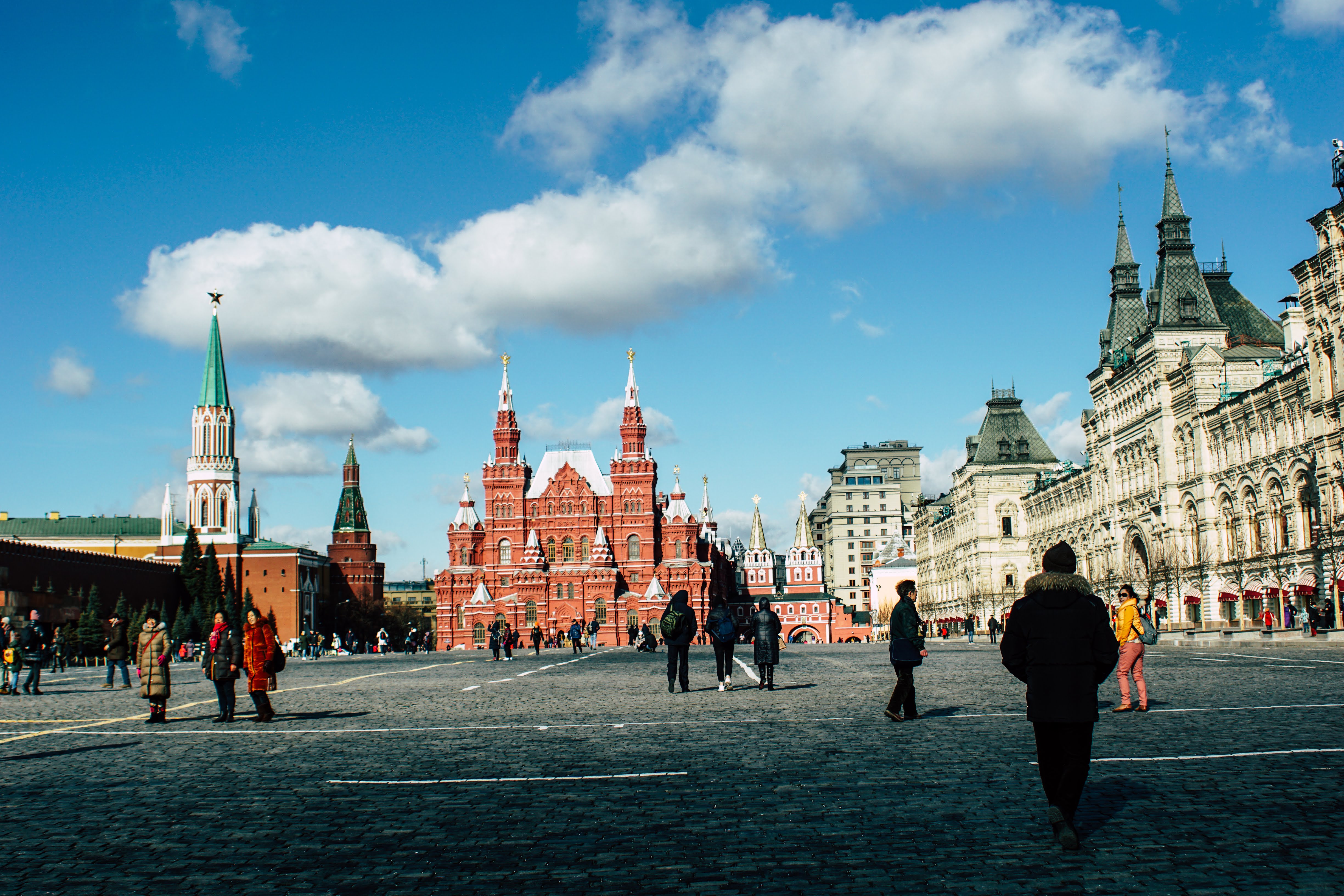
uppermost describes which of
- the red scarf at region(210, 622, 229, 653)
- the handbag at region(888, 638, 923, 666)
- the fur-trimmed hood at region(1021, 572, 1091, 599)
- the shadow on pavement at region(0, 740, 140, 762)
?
the fur-trimmed hood at region(1021, 572, 1091, 599)

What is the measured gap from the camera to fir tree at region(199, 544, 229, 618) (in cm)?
10375

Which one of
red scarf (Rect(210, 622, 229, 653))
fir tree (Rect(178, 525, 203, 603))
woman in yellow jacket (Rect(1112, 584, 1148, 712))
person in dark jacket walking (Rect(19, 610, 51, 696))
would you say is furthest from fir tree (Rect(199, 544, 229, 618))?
woman in yellow jacket (Rect(1112, 584, 1148, 712))

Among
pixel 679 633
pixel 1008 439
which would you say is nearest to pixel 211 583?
pixel 1008 439

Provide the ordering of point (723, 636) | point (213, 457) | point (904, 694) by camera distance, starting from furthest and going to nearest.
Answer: point (213, 457), point (723, 636), point (904, 694)

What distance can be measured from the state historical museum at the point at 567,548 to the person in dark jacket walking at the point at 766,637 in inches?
3211

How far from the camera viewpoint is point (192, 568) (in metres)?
109

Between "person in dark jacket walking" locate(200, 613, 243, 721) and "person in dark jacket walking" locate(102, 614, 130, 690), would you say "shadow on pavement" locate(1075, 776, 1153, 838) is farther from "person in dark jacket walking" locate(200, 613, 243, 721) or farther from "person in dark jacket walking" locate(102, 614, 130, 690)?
"person in dark jacket walking" locate(102, 614, 130, 690)

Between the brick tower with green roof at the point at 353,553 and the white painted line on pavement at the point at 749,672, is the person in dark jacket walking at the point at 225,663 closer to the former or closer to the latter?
the white painted line on pavement at the point at 749,672

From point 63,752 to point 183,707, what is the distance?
746 cm

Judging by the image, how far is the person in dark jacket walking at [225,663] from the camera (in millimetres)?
15586

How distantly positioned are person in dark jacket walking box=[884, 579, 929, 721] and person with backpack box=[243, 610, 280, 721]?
26.4ft

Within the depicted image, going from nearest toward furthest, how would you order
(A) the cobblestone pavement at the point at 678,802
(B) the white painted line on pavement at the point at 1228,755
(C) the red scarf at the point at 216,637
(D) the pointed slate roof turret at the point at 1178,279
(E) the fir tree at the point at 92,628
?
(A) the cobblestone pavement at the point at 678,802
(B) the white painted line on pavement at the point at 1228,755
(C) the red scarf at the point at 216,637
(E) the fir tree at the point at 92,628
(D) the pointed slate roof turret at the point at 1178,279

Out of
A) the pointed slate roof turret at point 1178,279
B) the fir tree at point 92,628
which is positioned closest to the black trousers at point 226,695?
the fir tree at point 92,628

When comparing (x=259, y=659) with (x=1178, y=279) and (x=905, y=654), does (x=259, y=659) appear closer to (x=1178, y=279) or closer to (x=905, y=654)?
(x=905, y=654)
